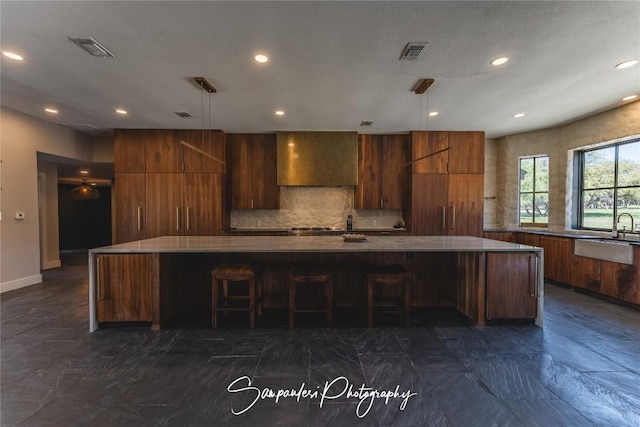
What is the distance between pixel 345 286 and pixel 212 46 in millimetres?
2771

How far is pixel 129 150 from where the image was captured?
5.01 meters

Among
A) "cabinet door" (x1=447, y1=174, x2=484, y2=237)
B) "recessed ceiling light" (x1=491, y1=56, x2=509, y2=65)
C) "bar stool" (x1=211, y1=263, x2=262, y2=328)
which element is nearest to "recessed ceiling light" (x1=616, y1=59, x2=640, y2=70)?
"recessed ceiling light" (x1=491, y1=56, x2=509, y2=65)

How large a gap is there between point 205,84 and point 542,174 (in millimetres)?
6033

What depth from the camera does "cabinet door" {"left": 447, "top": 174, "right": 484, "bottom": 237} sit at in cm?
517

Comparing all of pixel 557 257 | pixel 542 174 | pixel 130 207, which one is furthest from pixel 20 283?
pixel 542 174

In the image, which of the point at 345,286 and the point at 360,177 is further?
the point at 360,177

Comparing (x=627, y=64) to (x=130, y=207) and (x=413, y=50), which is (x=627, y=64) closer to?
(x=413, y=50)

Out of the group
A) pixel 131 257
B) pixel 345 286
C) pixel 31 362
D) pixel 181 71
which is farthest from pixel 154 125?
pixel 345 286

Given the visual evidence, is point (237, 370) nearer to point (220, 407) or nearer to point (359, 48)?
point (220, 407)

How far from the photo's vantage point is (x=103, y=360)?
2221 mm

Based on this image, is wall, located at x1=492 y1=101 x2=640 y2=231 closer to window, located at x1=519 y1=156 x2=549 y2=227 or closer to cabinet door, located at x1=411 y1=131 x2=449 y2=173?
window, located at x1=519 y1=156 x2=549 y2=227

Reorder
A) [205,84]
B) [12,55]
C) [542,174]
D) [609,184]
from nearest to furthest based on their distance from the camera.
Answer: [12,55]
[205,84]
[609,184]
[542,174]

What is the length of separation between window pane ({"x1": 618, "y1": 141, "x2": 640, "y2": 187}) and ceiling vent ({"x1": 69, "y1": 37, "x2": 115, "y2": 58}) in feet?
21.9

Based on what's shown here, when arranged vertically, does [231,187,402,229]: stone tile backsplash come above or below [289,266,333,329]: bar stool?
above
